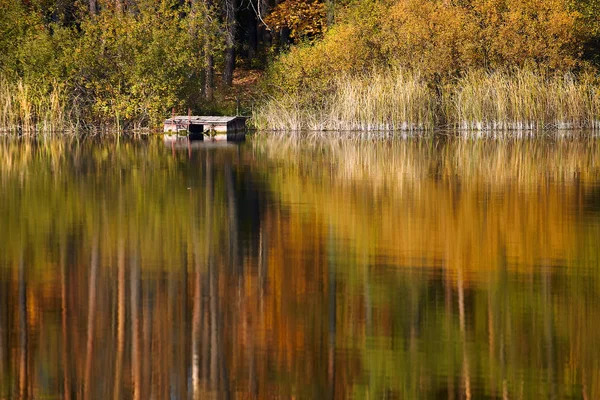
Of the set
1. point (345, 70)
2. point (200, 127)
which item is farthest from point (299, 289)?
point (345, 70)

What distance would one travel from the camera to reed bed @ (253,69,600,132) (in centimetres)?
3394

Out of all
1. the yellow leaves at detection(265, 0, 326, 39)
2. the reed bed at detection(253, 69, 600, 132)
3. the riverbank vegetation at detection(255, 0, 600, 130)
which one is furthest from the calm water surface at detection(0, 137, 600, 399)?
the yellow leaves at detection(265, 0, 326, 39)

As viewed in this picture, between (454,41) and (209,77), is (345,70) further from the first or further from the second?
(209,77)

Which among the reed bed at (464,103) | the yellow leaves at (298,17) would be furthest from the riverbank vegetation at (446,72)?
the yellow leaves at (298,17)

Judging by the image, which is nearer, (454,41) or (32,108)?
(32,108)

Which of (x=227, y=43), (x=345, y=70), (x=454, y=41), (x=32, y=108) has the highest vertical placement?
(x=227, y=43)

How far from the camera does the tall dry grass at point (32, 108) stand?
1329 inches

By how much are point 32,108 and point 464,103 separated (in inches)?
478

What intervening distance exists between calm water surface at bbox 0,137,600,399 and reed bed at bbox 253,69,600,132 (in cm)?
1671

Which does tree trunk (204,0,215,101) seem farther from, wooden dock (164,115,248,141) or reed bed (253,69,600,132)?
wooden dock (164,115,248,141)

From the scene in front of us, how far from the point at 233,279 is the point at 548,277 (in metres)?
2.33

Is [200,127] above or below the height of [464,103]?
below

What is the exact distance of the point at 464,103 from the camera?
34781 mm

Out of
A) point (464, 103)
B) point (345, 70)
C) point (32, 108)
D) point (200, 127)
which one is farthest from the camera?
point (345, 70)
